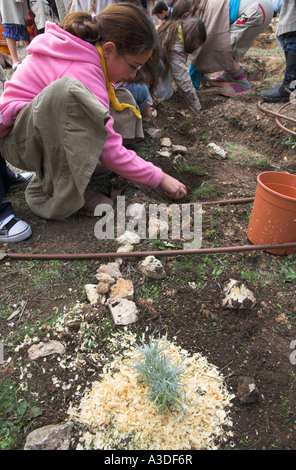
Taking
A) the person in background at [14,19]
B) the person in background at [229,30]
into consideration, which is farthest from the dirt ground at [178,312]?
the person in background at [14,19]

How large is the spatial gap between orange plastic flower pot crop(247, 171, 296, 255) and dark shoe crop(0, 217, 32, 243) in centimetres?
139

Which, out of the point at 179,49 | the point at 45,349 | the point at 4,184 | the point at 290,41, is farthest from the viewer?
the point at 179,49

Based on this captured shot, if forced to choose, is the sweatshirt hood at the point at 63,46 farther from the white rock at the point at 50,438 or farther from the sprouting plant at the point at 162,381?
the white rock at the point at 50,438

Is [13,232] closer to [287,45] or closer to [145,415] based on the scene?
[145,415]

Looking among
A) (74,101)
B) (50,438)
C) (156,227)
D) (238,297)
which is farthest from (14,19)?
(50,438)

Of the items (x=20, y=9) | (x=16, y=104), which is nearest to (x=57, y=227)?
(x=16, y=104)

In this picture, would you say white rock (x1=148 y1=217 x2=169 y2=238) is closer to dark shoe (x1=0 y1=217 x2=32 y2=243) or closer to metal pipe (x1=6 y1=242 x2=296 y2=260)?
metal pipe (x1=6 y1=242 x2=296 y2=260)

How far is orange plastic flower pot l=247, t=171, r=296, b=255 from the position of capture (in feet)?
5.47

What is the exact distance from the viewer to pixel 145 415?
1.15 meters

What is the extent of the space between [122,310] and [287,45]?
357 centimetres

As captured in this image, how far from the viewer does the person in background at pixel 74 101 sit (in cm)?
160

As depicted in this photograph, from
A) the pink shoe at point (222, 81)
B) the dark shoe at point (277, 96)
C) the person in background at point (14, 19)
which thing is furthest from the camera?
the pink shoe at point (222, 81)

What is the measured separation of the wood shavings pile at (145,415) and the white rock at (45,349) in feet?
0.74

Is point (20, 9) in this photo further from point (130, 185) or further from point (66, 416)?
point (66, 416)
